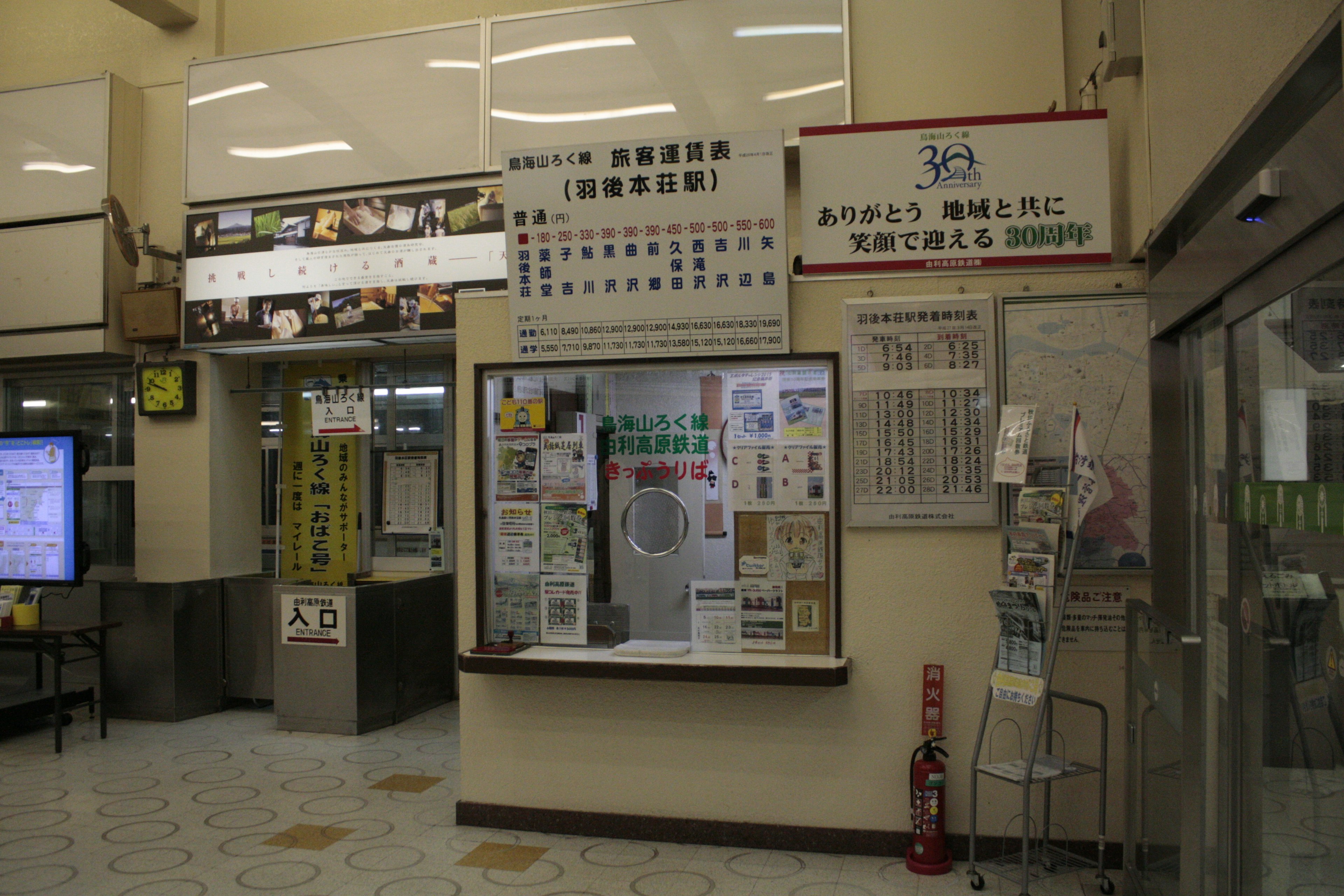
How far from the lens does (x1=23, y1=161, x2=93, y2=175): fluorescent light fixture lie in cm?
596

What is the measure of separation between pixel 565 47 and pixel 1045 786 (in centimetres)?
431

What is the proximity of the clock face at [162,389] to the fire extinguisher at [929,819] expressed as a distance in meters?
4.86

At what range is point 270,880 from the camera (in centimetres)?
339

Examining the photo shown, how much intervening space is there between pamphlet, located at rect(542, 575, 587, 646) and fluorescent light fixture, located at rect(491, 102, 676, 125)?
2570 mm

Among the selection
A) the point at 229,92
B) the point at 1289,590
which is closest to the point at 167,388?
the point at 229,92

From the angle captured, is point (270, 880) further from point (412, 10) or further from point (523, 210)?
point (412, 10)

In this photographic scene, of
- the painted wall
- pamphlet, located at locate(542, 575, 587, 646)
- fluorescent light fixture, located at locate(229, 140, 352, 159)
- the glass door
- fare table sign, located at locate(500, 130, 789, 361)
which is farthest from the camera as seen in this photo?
fluorescent light fixture, located at locate(229, 140, 352, 159)

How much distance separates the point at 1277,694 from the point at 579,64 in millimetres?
4470

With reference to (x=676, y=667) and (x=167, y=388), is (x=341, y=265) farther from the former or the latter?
(x=676, y=667)

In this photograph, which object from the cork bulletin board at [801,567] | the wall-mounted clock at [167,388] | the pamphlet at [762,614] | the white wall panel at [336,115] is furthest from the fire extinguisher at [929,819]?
the wall-mounted clock at [167,388]

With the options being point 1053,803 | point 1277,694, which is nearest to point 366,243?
point 1053,803

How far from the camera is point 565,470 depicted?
3977 mm

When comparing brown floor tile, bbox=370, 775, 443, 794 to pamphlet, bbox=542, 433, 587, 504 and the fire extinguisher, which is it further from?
the fire extinguisher

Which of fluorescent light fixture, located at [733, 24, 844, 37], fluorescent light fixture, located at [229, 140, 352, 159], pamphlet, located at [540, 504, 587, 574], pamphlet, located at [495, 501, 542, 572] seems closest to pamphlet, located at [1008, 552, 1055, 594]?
pamphlet, located at [540, 504, 587, 574]
